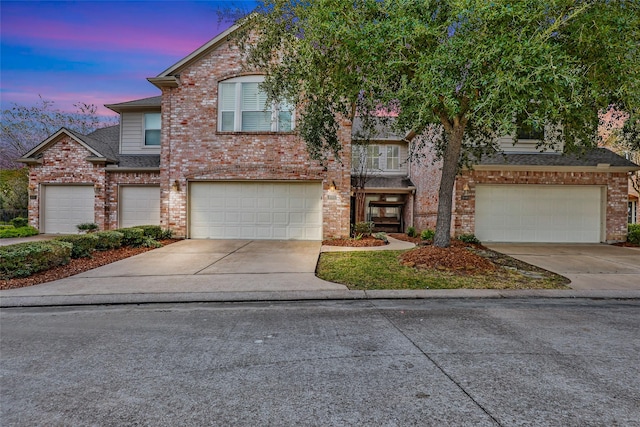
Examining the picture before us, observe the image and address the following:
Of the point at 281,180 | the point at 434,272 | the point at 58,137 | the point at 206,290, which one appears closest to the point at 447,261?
the point at 434,272

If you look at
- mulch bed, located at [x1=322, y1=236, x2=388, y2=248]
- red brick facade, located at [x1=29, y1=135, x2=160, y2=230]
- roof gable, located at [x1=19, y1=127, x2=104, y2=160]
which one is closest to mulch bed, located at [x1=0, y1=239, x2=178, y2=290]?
red brick facade, located at [x1=29, y1=135, x2=160, y2=230]

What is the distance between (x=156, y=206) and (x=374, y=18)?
11.7 metres

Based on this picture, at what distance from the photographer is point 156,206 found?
1469cm

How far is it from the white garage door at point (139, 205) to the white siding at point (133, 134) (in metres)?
1.88

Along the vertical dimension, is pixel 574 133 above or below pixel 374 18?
below

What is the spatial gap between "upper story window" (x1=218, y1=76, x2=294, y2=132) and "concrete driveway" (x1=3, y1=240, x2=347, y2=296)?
186 inches

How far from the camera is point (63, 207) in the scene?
14797 mm

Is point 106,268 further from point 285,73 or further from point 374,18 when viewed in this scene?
point 374,18

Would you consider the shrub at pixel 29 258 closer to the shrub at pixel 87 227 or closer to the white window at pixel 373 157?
the shrub at pixel 87 227

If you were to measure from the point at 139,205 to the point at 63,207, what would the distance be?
3.26 metres

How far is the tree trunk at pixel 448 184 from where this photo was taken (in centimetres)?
813

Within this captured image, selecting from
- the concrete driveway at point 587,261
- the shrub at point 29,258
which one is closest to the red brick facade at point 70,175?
the shrub at point 29,258

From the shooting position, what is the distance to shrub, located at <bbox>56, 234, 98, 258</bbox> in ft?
28.5

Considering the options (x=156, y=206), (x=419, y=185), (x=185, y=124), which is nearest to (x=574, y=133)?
(x=419, y=185)
